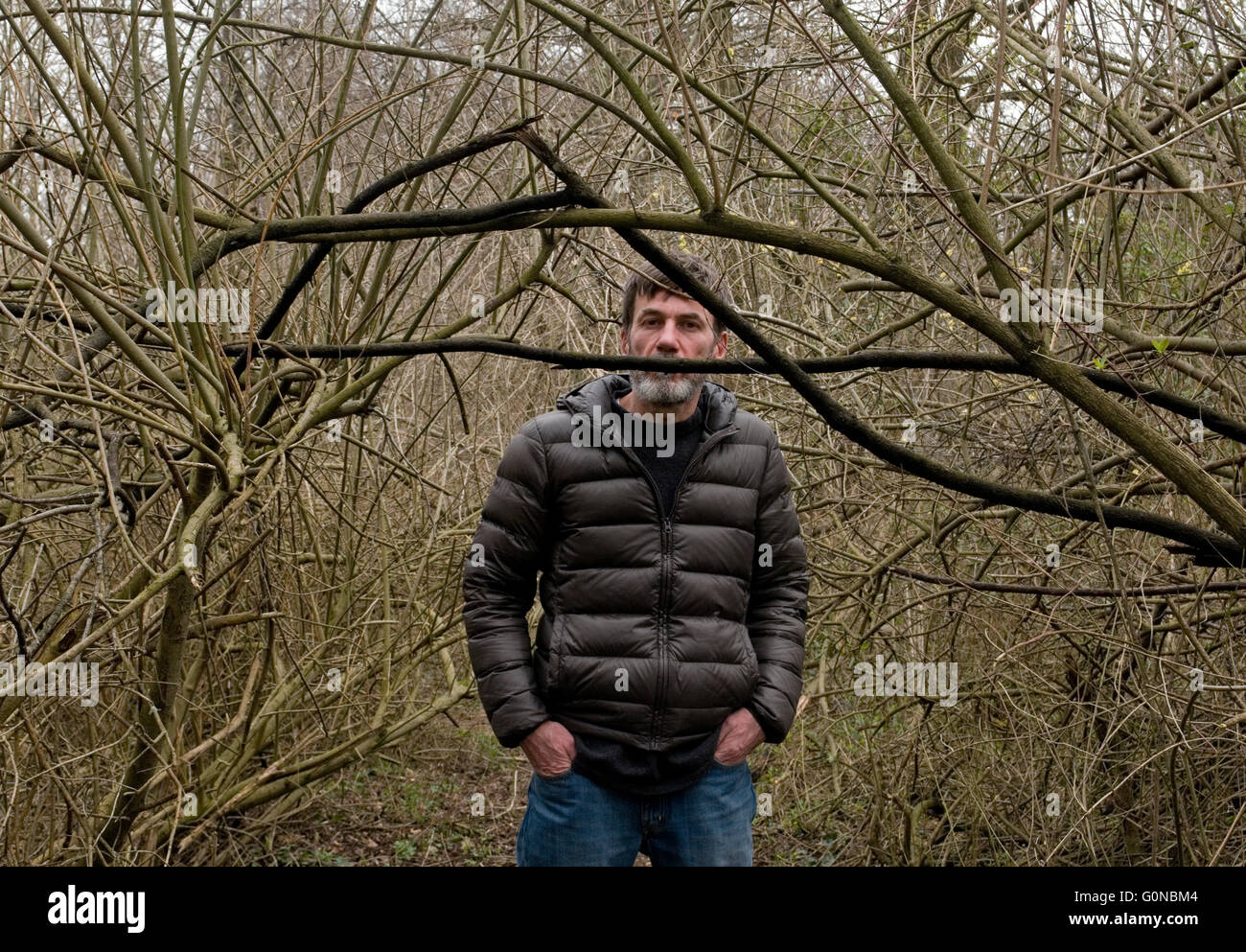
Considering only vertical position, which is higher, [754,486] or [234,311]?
[234,311]

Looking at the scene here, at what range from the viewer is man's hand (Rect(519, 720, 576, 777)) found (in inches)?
116

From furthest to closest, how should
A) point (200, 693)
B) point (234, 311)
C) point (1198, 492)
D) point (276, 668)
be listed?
point (276, 668) → point (200, 693) → point (234, 311) → point (1198, 492)

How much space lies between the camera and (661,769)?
117 inches

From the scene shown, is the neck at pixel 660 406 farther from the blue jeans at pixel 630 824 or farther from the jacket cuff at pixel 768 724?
the blue jeans at pixel 630 824

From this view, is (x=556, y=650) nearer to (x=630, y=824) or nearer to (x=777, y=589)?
(x=630, y=824)

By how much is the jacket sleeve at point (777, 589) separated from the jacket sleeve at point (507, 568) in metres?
0.59

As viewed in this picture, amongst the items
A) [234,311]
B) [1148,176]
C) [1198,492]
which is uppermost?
[1148,176]

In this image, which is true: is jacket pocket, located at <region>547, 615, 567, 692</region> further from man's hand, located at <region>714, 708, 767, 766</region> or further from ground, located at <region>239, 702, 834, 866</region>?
ground, located at <region>239, 702, 834, 866</region>

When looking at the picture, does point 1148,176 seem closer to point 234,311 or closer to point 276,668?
point 234,311

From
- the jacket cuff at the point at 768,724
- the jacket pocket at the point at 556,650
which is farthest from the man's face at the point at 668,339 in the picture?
the jacket cuff at the point at 768,724

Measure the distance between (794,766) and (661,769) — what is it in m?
3.05

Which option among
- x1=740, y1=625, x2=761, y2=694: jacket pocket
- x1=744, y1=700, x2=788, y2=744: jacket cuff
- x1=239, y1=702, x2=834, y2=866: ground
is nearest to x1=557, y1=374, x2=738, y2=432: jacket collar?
x1=740, y1=625, x2=761, y2=694: jacket pocket

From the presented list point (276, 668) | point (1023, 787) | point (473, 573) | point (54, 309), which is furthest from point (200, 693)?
point (1023, 787)

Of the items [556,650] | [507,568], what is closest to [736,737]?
[556,650]
